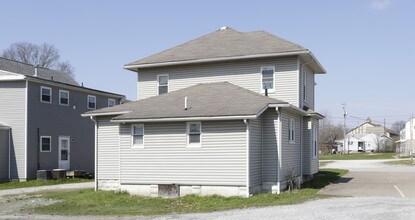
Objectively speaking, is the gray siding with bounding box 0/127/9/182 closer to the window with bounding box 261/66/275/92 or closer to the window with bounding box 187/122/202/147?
the window with bounding box 187/122/202/147

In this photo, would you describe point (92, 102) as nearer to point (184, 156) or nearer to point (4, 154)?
point (4, 154)

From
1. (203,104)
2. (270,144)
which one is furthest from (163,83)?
(270,144)

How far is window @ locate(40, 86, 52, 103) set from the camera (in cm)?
3072

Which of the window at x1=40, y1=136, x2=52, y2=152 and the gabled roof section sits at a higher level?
the gabled roof section

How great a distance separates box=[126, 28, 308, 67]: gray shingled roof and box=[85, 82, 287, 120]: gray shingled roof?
1.74 metres

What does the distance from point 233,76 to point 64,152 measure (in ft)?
45.6

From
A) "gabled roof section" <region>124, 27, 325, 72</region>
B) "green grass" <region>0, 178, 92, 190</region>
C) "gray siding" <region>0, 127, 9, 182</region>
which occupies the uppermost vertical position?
"gabled roof section" <region>124, 27, 325, 72</region>

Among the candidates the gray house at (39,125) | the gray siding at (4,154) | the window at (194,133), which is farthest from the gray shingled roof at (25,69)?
the window at (194,133)

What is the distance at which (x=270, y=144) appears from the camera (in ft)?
66.7

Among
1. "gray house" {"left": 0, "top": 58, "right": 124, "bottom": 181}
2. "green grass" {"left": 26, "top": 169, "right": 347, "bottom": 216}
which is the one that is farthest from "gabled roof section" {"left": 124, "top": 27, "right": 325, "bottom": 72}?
"gray house" {"left": 0, "top": 58, "right": 124, "bottom": 181}

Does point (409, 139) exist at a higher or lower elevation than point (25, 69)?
lower

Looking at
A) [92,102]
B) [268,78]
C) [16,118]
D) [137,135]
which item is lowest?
[137,135]

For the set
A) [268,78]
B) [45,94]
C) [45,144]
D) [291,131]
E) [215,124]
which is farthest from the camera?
[45,94]

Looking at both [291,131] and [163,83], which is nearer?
[291,131]
